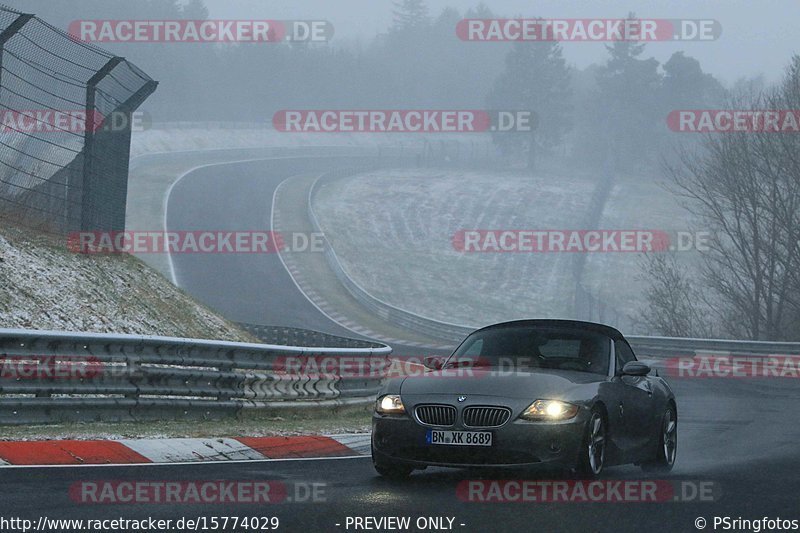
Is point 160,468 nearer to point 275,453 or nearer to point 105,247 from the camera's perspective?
point 275,453

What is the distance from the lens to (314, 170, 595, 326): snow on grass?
60.2 meters

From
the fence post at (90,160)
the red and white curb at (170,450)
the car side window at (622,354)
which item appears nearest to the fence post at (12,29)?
the fence post at (90,160)

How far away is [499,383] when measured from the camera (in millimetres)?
9375

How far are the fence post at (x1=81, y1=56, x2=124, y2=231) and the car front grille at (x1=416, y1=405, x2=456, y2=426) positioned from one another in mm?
9368

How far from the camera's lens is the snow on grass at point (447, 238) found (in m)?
60.2

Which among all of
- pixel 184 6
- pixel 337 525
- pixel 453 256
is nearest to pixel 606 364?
pixel 337 525

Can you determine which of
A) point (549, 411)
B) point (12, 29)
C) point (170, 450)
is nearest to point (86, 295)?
point (12, 29)

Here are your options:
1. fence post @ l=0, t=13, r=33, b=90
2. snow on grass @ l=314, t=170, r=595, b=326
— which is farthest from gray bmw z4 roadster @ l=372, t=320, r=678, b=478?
snow on grass @ l=314, t=170, r=595, b=326

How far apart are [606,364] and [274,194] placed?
66.4 meters

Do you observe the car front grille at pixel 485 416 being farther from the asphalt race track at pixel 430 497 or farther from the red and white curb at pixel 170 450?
the red and white curb at pixel 170 450

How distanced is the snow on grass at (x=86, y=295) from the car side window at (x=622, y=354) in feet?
24.8

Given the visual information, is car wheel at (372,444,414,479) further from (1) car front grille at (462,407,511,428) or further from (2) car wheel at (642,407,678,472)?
(2) car wheel at (642,407,678,472)

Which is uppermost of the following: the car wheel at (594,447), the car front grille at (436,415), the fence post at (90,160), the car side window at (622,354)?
the fence post at (90,160)

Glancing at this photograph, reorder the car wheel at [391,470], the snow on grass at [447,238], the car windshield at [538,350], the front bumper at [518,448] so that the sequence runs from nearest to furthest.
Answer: the front bumper at [518,448] < the car wheel at [391,470] < the car windshield at [538,350] < the snow on grass at [447,238]
